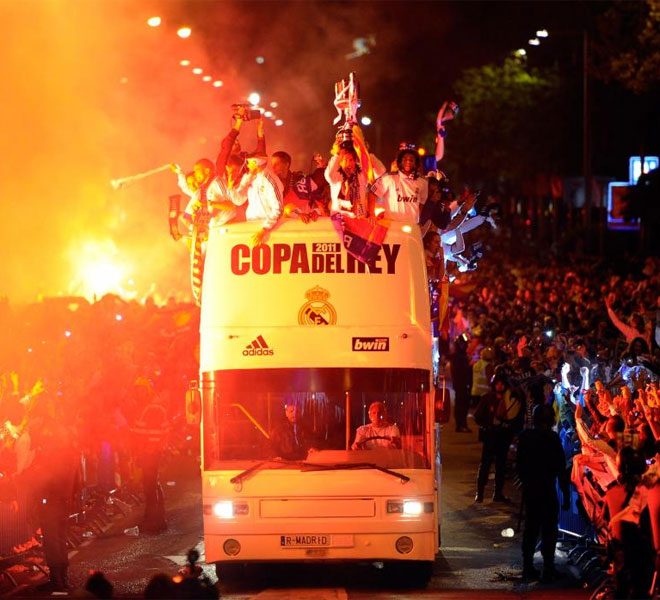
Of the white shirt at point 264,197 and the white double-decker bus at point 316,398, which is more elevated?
the white shirt at point 264,197

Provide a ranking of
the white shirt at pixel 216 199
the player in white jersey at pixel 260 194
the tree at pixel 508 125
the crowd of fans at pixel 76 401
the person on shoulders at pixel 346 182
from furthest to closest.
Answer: the tree at pixel 508 125, the white shirt at pixel 216 199, the crowd of fans at pixel 76 401, the person on shoulders at pixel 346 182, the player in white jersey at pixel 260 194

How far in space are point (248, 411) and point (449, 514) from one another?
5365mm

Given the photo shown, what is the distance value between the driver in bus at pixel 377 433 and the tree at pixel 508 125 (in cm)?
5303

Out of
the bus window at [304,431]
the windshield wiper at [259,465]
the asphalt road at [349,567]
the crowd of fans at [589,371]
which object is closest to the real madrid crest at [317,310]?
the bus window at [304,431]

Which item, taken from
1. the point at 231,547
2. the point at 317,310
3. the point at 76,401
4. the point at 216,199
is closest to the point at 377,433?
the point at 317,310

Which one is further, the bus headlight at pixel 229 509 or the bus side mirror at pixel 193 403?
the bus side mirror at pixel 193 403

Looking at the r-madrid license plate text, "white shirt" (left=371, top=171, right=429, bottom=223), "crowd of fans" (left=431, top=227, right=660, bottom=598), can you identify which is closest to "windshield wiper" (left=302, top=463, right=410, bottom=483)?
the r-madrid license plate text

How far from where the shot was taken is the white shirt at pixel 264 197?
1141 centimetres

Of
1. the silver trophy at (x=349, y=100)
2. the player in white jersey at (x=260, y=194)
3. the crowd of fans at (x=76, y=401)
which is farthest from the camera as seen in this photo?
the silver trophy at (x=349, y=100)

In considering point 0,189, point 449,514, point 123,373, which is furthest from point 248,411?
point 0,189

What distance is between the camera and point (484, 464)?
53.4 feet

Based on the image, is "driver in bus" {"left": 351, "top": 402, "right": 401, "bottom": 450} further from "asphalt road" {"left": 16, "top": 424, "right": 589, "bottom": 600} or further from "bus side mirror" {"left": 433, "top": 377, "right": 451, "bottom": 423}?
"asphalt road" {"left": 16, "top": 424, "right": 589, "bottom": 600}

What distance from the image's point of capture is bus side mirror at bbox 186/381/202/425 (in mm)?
10891

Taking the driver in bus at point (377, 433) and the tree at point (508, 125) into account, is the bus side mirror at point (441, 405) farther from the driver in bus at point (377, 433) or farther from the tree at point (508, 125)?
the tree at point (508, 125)
